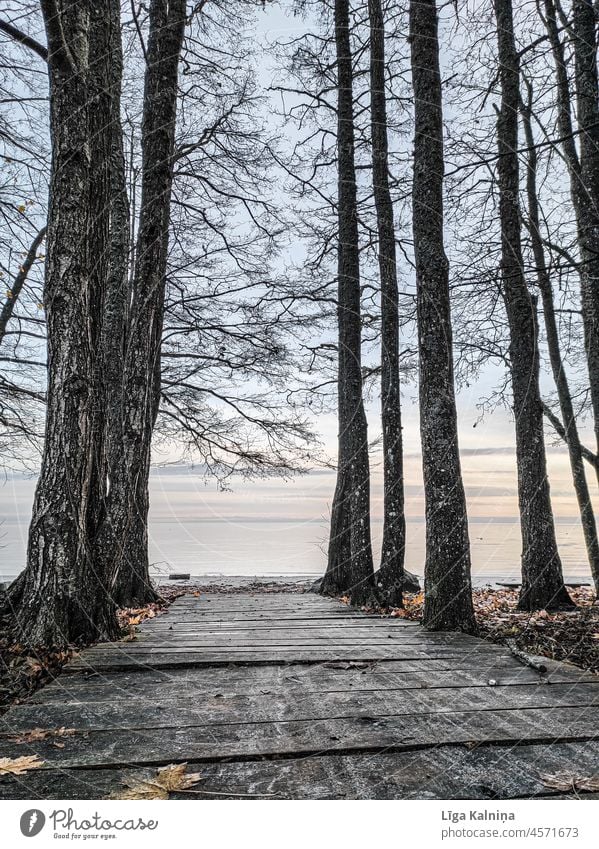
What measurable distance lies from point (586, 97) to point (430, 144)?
222cm

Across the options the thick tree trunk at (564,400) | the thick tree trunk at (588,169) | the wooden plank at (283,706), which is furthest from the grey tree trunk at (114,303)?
the thick tree trunk at (564,400)

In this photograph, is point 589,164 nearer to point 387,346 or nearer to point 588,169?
point 588,169

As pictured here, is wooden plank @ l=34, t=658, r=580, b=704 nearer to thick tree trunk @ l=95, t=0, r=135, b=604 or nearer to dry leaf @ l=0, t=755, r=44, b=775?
dry leaf @ l=0, t=755, r=44, b=775

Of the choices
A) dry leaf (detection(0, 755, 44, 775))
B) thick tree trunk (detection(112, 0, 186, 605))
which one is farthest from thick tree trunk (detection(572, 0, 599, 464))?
dry leaf (detection(0, 755, 44, 775))

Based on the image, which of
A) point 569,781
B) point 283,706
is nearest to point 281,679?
point 283,706

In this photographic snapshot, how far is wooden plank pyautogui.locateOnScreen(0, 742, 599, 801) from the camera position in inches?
69.2

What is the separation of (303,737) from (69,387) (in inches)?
120

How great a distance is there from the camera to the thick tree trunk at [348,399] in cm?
809

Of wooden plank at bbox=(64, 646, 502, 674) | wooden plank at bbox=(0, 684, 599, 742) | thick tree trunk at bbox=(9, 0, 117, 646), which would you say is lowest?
wooden plank at bbox=(64, 646, 502, 674)

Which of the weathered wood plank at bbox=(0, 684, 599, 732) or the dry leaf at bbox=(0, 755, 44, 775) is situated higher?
the dry leaf at bbox=(0, 755, 44, 775)

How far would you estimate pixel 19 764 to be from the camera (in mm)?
1918

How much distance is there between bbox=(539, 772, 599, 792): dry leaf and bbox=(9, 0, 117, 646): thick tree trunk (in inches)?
126

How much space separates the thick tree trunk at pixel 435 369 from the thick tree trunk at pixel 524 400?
8.00 feet

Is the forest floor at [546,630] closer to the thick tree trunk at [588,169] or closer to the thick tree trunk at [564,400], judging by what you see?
the thick tree trunk at [588,169]
